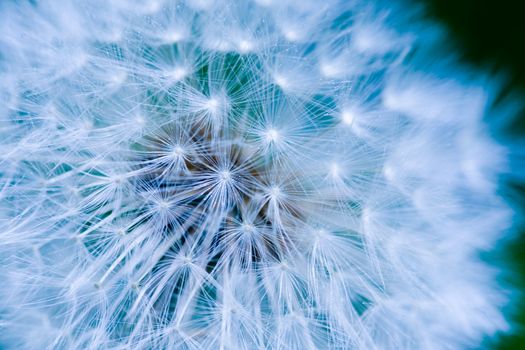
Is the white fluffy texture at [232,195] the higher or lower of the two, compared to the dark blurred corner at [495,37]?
lower

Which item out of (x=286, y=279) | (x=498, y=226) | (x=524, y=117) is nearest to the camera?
(x=286, y=279)

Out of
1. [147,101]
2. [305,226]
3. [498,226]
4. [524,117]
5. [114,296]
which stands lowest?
[114,296]

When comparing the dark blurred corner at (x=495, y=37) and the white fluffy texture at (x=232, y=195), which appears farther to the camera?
the dark blurred corner at (x=495, y=37)

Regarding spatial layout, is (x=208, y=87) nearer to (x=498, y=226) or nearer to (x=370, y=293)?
(x=370, y=293)

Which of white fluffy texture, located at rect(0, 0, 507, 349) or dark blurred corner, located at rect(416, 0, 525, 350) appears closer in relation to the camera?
white fluffy texture, located at rect(0, 0, 507, 349)

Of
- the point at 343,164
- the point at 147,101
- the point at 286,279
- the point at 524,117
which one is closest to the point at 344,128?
the point at 343,164
